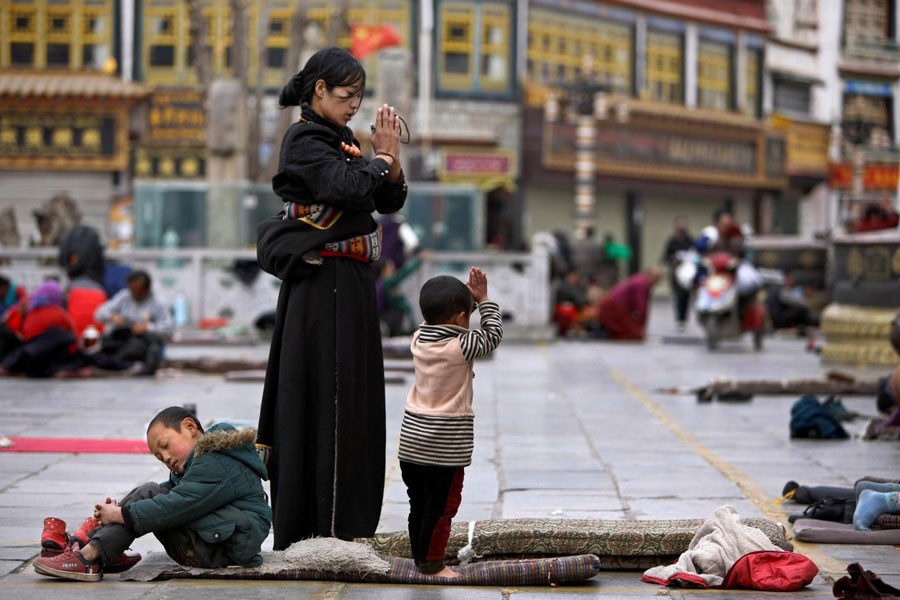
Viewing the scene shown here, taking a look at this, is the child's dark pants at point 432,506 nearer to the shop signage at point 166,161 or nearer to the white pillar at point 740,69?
the shop signage at point 166,161

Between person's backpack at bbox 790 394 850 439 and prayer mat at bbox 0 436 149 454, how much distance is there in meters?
4.00

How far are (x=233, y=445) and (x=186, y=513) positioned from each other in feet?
0.97

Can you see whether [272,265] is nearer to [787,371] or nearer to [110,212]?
[787,371]

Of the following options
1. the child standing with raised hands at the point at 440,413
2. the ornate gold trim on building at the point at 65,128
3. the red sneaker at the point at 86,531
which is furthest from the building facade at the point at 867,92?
the red sneaker at the point at 86,531

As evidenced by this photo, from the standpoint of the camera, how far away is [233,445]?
571 centimetres

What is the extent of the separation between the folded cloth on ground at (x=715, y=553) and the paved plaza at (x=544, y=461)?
3.5 inches

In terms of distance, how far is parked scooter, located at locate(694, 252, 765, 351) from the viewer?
19.7 m

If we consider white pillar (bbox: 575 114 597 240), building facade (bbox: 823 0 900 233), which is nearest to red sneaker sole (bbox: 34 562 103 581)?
white pillar (bbox: 575 114 597 240)

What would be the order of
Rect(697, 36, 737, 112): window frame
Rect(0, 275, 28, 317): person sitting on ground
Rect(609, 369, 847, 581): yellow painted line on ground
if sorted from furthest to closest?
Rect(697, 36, 737, 112): window frame, Rect(0, 275, 28, 317): person sitting on ground, Rect(609, 369, 847, 581): yellow painted line on ground

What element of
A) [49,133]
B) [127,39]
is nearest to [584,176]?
[127,39]

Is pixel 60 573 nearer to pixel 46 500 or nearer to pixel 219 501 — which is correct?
pixel 219 501

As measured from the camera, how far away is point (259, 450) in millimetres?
5938

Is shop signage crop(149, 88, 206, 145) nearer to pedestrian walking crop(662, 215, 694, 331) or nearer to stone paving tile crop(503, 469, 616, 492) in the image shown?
pedestrian walking crop(662, 215, 694, 331)

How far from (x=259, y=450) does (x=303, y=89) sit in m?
1.32
